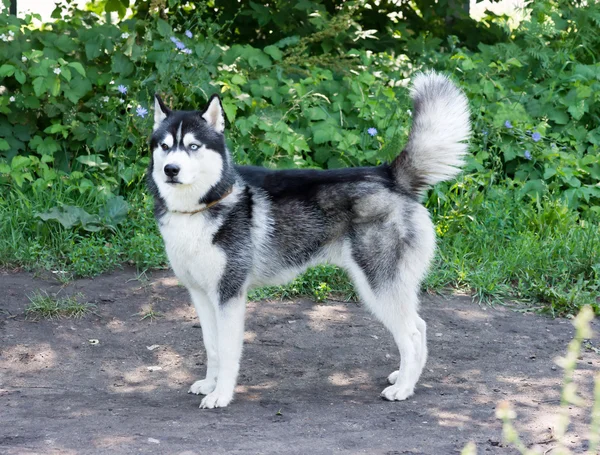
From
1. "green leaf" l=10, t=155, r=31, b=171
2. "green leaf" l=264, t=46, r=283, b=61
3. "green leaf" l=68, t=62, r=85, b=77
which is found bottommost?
"green leaf" l=10, t=155, r=31, b=171

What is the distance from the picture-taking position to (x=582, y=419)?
12.5ft

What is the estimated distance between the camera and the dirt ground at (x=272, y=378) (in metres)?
3.54

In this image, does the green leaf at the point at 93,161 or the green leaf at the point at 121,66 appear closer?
the green leaf at the point at 93,161

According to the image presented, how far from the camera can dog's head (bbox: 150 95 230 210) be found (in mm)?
3840

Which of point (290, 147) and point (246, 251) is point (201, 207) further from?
point (290, 147)

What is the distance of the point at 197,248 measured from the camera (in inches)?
157

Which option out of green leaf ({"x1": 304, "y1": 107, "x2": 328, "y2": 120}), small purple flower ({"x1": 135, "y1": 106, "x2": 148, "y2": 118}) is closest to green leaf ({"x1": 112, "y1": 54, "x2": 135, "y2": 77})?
small purple flower ({"x1": 135, "y1": 106, "x2": 148, "y2": 118})

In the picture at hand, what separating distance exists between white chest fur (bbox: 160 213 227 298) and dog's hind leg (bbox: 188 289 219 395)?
14 centimetres

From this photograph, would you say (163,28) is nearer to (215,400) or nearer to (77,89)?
(77,89)

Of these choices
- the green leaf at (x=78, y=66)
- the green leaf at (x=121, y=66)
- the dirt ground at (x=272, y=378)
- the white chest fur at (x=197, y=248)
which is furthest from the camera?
the green leaf at (x=121, y=66)

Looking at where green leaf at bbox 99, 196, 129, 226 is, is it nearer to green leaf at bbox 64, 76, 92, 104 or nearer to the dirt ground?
the dirt ground

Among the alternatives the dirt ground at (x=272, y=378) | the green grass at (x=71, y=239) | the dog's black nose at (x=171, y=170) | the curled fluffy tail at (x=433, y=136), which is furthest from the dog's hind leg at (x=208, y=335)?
the green grass at (x=71, y=239)

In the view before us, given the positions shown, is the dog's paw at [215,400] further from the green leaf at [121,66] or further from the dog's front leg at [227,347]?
the green leaf at [121,66]

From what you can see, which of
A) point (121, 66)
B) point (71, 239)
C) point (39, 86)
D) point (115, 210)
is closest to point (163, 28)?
point (121, 66)
